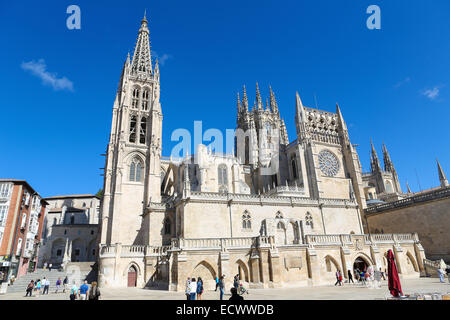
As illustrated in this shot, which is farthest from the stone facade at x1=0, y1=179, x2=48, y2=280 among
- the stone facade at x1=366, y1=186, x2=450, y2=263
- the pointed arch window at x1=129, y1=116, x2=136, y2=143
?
the stone facade at x1=366, y1=186, x2=450, y2=263

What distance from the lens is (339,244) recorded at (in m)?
22.1

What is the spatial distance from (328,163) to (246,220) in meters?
19.7

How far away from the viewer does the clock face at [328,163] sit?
40.7 meters

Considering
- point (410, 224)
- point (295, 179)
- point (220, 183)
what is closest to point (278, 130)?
point (295, 179)

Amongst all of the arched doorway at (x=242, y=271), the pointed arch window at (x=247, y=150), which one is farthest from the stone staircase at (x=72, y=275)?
the pointed arch window at (x=247, y=150)

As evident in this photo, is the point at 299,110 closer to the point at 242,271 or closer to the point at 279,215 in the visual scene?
the point at 279,215

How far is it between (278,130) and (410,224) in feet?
103

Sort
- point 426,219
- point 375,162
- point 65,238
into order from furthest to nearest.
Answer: point 375,162, point 65,238, point 426,219

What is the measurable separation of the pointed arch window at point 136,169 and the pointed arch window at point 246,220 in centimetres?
1692

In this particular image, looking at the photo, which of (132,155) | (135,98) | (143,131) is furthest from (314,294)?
(135,98)

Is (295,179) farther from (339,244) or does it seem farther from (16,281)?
(16,281)

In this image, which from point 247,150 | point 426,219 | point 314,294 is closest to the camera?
point 314,294

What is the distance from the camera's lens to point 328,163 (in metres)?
41.5

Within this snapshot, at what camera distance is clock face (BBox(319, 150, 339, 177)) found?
40.7 m
